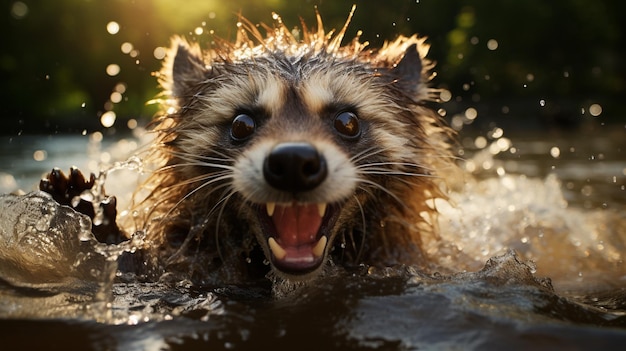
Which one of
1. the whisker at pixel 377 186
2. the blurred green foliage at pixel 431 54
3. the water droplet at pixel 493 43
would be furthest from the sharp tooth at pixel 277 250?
the water droplet at pixel 493 43

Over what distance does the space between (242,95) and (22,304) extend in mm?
1652

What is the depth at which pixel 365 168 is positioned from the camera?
4.37 m

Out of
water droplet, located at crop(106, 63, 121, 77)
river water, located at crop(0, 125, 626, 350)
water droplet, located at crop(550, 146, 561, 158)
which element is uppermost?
water droplet, located at crop(106, 63, 121, 77)

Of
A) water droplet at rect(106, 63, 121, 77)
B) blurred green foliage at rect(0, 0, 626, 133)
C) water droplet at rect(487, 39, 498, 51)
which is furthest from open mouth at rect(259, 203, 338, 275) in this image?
water droplet at rect(487, 39, 498, 51)

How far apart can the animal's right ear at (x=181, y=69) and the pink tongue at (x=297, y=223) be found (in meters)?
1.28

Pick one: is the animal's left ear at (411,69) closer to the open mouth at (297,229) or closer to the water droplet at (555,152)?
the open mouth at (297,229)

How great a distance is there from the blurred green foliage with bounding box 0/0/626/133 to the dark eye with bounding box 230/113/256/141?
80.1 feet

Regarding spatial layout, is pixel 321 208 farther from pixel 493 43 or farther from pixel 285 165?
pixel 493 43

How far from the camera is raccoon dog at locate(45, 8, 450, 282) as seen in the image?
396 centimetres

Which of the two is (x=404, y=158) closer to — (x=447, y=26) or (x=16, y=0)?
(x=16, y=0)

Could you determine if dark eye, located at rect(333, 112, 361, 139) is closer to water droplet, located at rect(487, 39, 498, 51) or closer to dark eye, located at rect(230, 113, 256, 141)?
dark eye, located at rect(230, 113, 256, 141)

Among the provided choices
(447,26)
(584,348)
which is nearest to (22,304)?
(584,348)

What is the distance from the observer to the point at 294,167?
3.68 meters

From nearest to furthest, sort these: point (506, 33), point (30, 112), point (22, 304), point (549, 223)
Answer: point (22, 304), point (549, 223), point (30, 112), point (506, 33)
